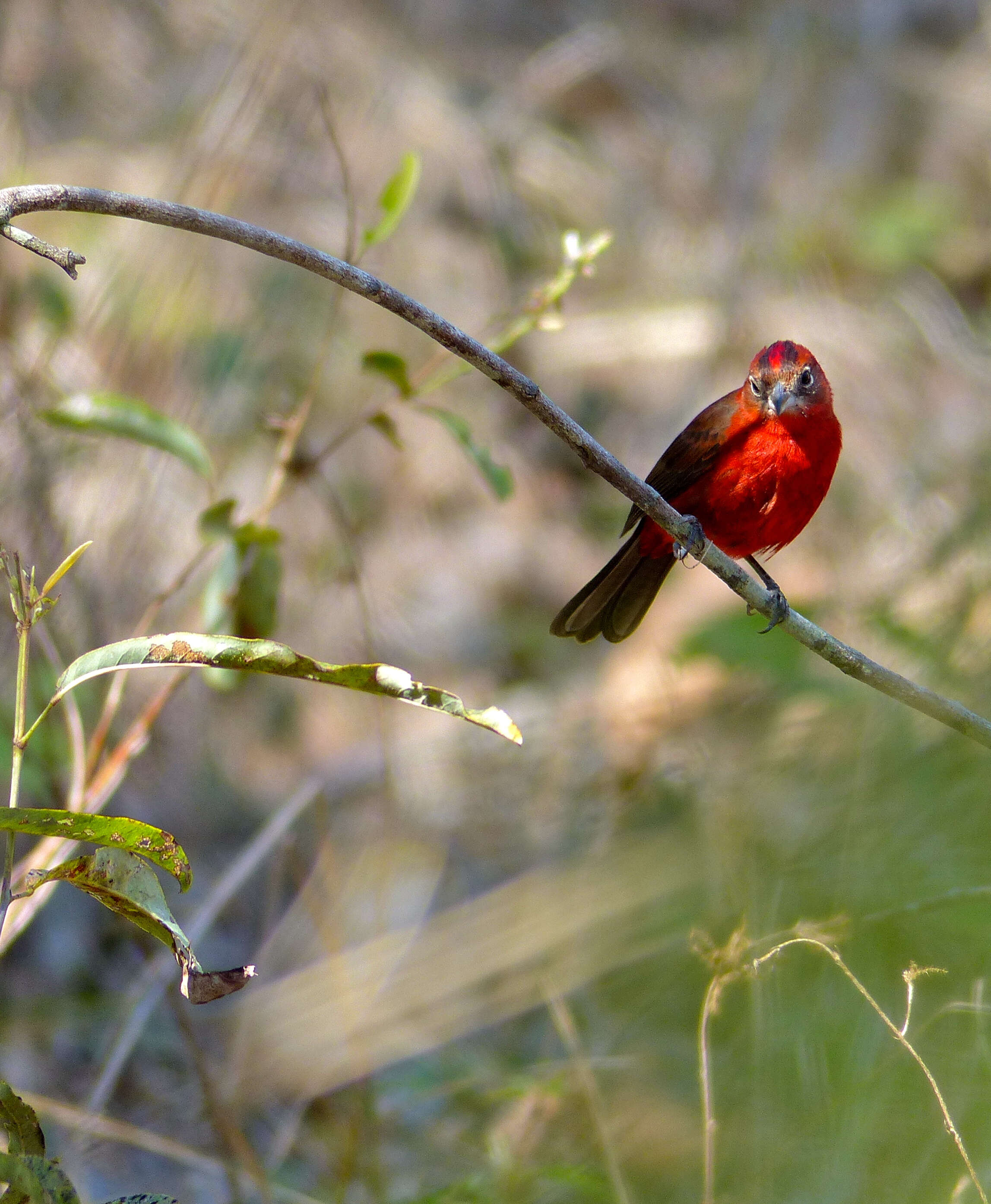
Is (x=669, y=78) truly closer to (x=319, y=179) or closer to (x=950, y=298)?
(x=950, y=298)

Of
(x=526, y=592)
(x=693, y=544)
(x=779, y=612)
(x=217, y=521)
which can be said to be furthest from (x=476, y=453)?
(x=526, y=592)

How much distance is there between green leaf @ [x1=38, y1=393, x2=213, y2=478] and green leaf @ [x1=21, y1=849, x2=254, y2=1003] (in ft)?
4.55

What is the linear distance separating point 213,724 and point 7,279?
102 inches

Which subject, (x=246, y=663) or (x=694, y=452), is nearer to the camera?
(x=246, y=663)

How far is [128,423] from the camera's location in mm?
2623

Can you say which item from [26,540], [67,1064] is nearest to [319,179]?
[26,540]

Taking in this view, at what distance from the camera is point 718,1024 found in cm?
284

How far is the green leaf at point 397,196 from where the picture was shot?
2465mm

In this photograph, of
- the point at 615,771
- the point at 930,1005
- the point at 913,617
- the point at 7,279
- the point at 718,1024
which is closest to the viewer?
the point at 930,1005

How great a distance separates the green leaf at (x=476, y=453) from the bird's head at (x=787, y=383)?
1.19 m

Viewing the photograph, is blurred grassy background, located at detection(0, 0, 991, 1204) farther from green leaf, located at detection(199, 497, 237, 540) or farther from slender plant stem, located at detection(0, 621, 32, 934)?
slender plant stem, located at detection(0, 621, 32, 934)

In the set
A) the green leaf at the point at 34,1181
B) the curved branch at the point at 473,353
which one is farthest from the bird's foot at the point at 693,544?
Answer: the green leaf at the point at 34,1181

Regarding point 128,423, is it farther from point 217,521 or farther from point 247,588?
point 247,588

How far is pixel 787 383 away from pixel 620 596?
2.75 feet
